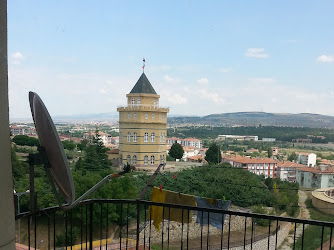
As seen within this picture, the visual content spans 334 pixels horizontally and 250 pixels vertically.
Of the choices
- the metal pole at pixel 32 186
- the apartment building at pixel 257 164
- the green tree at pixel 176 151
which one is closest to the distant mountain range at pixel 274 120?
the apartment building at pixel 257 164

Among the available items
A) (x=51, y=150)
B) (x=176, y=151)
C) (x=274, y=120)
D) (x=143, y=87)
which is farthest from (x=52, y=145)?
(x=274, y=120)

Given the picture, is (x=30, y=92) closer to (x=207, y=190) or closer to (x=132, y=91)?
(x=207, y=190)

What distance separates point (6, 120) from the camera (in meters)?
1.41

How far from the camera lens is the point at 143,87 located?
73.9 ft

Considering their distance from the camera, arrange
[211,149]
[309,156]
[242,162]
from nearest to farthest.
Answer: [211,149]
[242,162]
[309,156]

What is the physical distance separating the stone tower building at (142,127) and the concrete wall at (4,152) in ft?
66.8

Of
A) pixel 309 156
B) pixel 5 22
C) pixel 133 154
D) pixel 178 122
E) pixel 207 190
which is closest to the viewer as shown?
pixel 5 22

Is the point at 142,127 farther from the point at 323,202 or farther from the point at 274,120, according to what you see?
the point at 274,120

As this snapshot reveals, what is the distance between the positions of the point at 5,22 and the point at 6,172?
74cm

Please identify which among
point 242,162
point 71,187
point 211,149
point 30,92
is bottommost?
point 242,162

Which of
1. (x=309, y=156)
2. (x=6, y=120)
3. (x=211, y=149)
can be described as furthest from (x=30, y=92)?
(x=309, y=156)

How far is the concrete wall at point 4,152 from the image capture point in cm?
139

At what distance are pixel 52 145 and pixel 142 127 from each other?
2039 centimetres

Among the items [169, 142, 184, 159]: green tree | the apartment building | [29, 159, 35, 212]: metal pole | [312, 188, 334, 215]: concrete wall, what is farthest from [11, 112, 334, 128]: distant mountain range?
[29, 159, 35, 212]: metal pole
